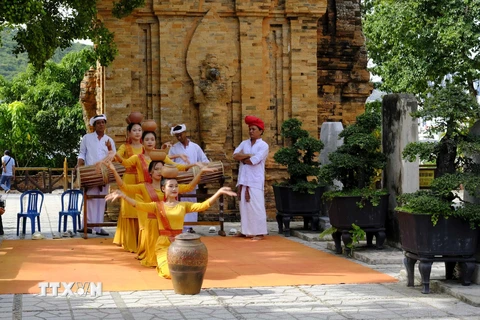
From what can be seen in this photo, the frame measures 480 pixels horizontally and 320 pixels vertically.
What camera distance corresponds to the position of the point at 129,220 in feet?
38.9

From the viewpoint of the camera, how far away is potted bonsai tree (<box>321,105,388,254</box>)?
1059cm

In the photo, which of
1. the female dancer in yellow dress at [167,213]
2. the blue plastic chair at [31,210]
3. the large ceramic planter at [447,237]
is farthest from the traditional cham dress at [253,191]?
the large ceramic planter at [447,237]

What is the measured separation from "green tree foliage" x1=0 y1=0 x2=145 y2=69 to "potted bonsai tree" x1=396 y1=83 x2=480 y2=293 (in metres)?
5.82

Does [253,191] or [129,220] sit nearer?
[129,220]

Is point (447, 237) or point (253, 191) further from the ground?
point (253, 191)

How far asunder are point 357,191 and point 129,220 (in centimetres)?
338

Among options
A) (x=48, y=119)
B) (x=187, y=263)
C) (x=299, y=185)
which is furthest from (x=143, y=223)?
(x=48, y=119)

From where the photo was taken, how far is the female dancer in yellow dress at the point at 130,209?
38.3 feet

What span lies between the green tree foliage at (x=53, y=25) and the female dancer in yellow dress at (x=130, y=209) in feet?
6.68

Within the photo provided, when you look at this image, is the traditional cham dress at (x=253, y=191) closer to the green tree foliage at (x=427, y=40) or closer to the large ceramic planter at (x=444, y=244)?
the large ceramic planter at (x=444, y=244)

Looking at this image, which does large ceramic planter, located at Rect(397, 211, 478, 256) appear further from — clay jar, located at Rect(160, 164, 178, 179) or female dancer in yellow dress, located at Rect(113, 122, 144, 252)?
female dancer in yellow dress, located at Rect(113, 122, 144, 252)

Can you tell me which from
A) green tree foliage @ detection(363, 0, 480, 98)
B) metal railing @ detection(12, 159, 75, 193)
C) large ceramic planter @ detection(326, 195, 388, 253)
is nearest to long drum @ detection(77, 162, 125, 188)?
large ceramic planter @ detection(326, 195, 388, 253)

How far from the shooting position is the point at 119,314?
7176 mm

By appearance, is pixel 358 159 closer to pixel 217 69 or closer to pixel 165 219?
pixel 165 219
